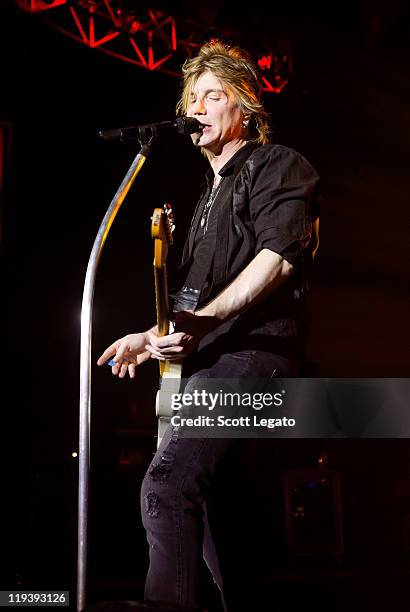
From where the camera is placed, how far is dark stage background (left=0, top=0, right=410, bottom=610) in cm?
396

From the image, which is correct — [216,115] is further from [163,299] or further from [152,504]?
[152,504]

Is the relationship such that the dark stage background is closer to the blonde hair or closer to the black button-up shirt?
the blonde hair

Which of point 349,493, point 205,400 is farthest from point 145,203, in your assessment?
point 205,400

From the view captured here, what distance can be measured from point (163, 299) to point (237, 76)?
858 millimetres

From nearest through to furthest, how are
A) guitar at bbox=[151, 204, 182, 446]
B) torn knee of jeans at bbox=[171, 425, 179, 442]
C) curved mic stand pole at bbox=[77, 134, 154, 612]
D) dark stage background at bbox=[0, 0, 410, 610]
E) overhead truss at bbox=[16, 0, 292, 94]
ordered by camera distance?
guitar at bbox=[151, 204, 182, 446] → torn knee of jeans at bbox=[171, 425, 179, 442] → curved mic stand pole at bbox=[77, 134, 154, 612] → overhead truss at bbox=[16, 0, 292, 94] → dark stage background at bbox=[0, 0, 410, 610]

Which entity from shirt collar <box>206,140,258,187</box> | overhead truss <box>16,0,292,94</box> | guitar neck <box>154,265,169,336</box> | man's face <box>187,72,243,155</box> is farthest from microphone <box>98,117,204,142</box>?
overhead truss <box>16,0,292,94</box>

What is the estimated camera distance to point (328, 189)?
17.6ft

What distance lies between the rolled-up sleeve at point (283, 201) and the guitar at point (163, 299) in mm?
236

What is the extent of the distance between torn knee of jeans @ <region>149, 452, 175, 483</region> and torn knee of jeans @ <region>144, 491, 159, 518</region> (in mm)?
32

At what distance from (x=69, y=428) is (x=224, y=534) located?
126 inches

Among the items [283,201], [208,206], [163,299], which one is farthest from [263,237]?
[208,206]

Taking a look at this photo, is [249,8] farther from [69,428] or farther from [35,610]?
[35,610]

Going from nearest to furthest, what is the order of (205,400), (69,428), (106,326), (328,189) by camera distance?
(205,400) → (69,428) → (106,326) → (328,189)

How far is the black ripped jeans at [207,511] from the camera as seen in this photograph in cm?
115
